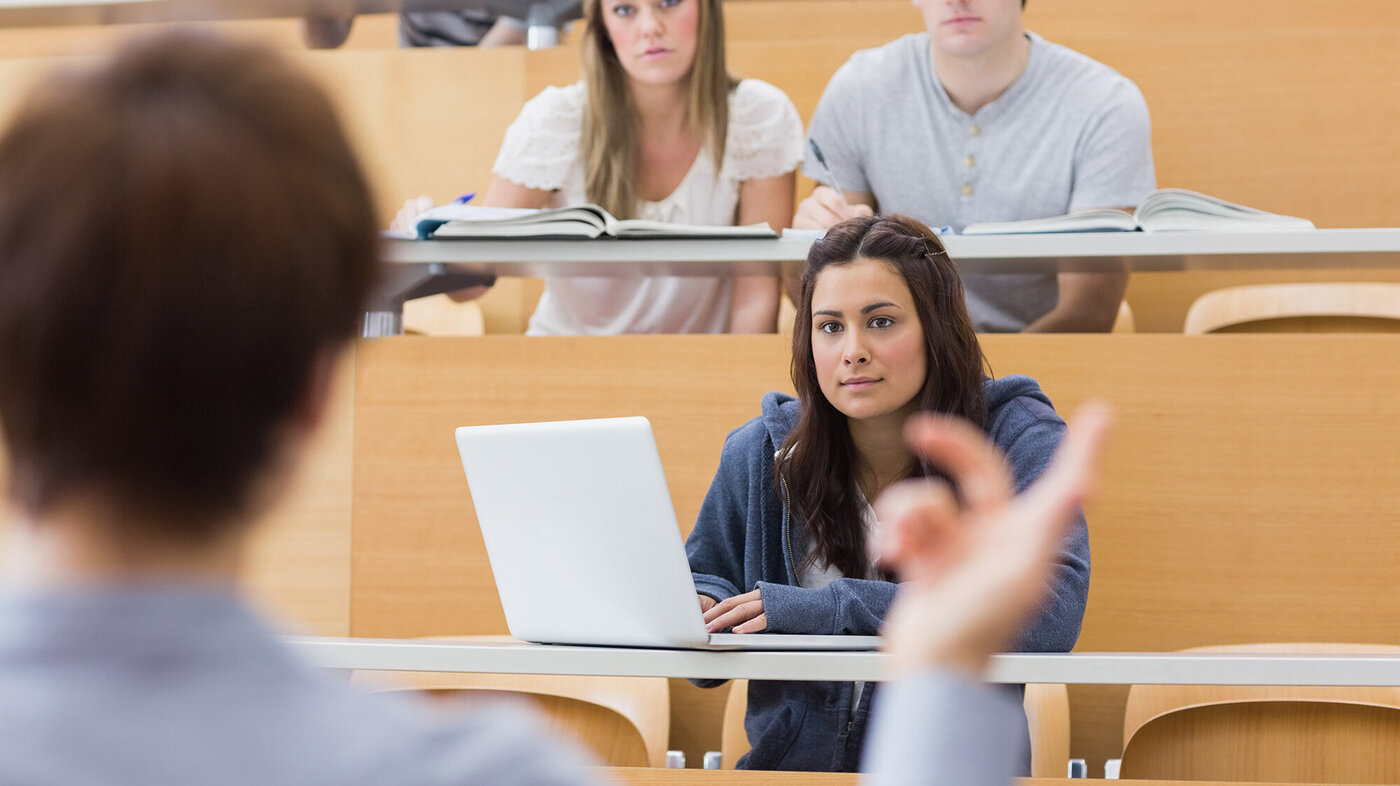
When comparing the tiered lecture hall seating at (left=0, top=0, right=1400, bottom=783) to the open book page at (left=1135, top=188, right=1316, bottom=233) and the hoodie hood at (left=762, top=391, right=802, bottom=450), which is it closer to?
the hoodie hood at (left=762, top=391, right=802, bottom=450)

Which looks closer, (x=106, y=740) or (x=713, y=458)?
(x=106, y=740)

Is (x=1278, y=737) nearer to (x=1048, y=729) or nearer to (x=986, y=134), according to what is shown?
(x=1048, y=729)

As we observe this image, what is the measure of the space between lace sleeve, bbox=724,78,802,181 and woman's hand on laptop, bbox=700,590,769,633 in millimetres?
1159

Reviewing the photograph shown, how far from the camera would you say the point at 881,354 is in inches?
68.1

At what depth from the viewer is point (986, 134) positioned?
7.91ft

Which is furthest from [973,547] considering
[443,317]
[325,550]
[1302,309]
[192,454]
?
[443,317]

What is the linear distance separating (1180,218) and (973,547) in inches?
51.2

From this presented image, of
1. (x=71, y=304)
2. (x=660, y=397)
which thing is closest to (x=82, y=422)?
(x=71, y=304)

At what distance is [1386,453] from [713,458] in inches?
37.9

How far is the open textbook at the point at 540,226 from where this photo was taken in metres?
1.65

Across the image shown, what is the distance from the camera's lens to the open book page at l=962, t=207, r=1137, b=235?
166cm

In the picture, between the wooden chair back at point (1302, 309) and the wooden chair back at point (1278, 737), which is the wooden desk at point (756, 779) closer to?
the wooden chair back at point (1278, 737)

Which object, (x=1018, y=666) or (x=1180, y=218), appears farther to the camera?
(x=1180, y=218)

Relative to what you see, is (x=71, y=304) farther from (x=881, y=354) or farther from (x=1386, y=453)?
(x=1386, y=453)
